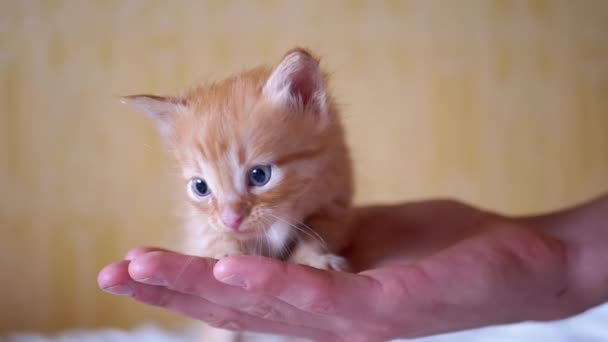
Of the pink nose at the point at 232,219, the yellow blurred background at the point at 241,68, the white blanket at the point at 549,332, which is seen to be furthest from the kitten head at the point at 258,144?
the yellow blurred background at the point at 241,68

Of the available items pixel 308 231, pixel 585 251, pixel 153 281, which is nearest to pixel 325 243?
pixel 308 231

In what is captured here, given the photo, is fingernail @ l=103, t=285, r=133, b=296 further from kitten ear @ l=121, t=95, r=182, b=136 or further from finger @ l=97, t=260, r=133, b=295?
kitten ear @ l=121, t=95, r=182, b=136

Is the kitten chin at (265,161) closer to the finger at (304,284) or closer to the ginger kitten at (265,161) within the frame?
the ginger kitten at (265,161)

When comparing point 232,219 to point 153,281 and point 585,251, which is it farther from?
point 585,251

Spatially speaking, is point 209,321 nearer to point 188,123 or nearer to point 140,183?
point 188,123

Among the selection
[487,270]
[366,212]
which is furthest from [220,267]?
[366,212]

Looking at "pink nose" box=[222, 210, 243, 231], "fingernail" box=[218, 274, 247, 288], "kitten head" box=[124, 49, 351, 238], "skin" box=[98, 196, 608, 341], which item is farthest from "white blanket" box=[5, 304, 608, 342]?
"fingernail" box=[218, 274, 247, 288]
